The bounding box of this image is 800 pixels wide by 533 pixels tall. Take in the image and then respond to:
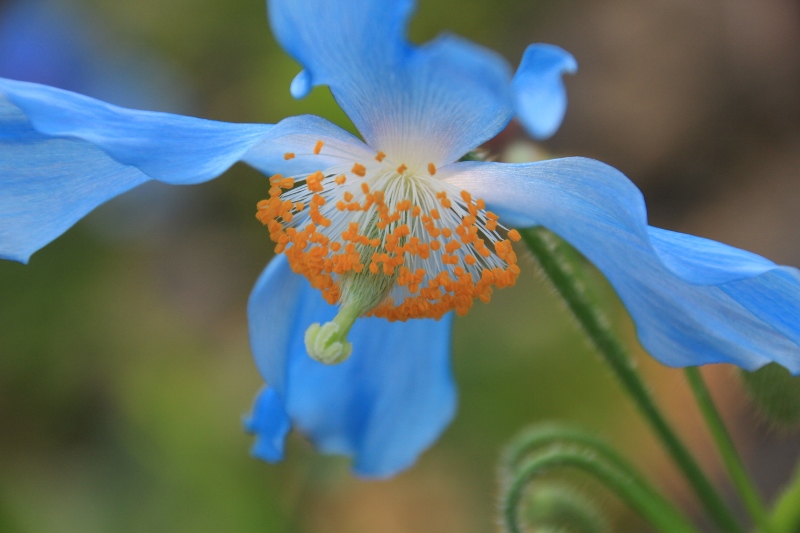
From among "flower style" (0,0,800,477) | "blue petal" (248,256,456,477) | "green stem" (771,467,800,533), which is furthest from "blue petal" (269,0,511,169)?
"green stem" (771,467,800,533)

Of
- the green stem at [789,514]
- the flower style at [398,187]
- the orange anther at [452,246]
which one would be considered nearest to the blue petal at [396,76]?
the flower style at [398,187]

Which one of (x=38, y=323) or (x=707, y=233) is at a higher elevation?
(x=38, y=323)

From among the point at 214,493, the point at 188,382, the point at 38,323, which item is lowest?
the point at 214,493

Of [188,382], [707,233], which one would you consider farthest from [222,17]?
[707,233]

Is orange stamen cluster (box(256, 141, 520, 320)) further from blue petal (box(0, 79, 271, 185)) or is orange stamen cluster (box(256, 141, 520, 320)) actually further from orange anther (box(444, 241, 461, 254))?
blue petal (box(0, 79, 271, 185))

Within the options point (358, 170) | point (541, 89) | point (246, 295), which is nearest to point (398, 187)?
point (358, 170)

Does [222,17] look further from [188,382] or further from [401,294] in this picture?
[401,294]

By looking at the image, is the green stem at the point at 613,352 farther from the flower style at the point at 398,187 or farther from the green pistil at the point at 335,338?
the green pistil at the point at 335,338
